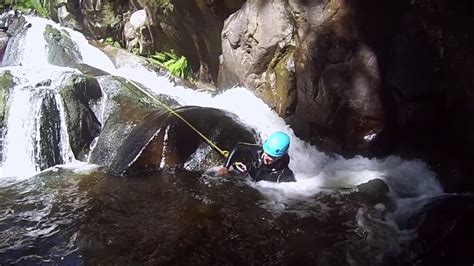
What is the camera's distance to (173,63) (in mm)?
11453

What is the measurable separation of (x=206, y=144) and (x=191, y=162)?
0.36 meters

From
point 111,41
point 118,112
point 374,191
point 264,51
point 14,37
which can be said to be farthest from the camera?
point 14,37

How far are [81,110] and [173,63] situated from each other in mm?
3779

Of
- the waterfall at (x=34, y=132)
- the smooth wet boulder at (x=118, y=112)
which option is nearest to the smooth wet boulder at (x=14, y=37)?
the waterfall at (x=34, y=132)

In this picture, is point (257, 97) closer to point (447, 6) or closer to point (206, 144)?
→ point (206, 144)

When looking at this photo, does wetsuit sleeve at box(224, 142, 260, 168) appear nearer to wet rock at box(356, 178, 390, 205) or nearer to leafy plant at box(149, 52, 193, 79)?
wet rock at box(356, 178, 390, 205)

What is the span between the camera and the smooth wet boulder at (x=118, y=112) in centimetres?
739

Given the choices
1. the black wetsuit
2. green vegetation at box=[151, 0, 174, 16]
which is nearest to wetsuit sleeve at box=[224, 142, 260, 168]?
the black wetsuit

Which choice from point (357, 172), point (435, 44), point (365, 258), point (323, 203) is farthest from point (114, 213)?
point (435, 44)

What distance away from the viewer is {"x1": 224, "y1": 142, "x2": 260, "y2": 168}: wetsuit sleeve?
6328mm

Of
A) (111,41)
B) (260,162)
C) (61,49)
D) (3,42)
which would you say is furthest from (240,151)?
(3,42)

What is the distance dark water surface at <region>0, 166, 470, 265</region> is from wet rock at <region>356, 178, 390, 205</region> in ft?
0.41

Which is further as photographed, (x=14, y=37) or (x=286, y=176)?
(x=14, y=37)

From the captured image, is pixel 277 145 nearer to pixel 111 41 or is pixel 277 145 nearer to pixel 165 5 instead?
pixel 165 5
